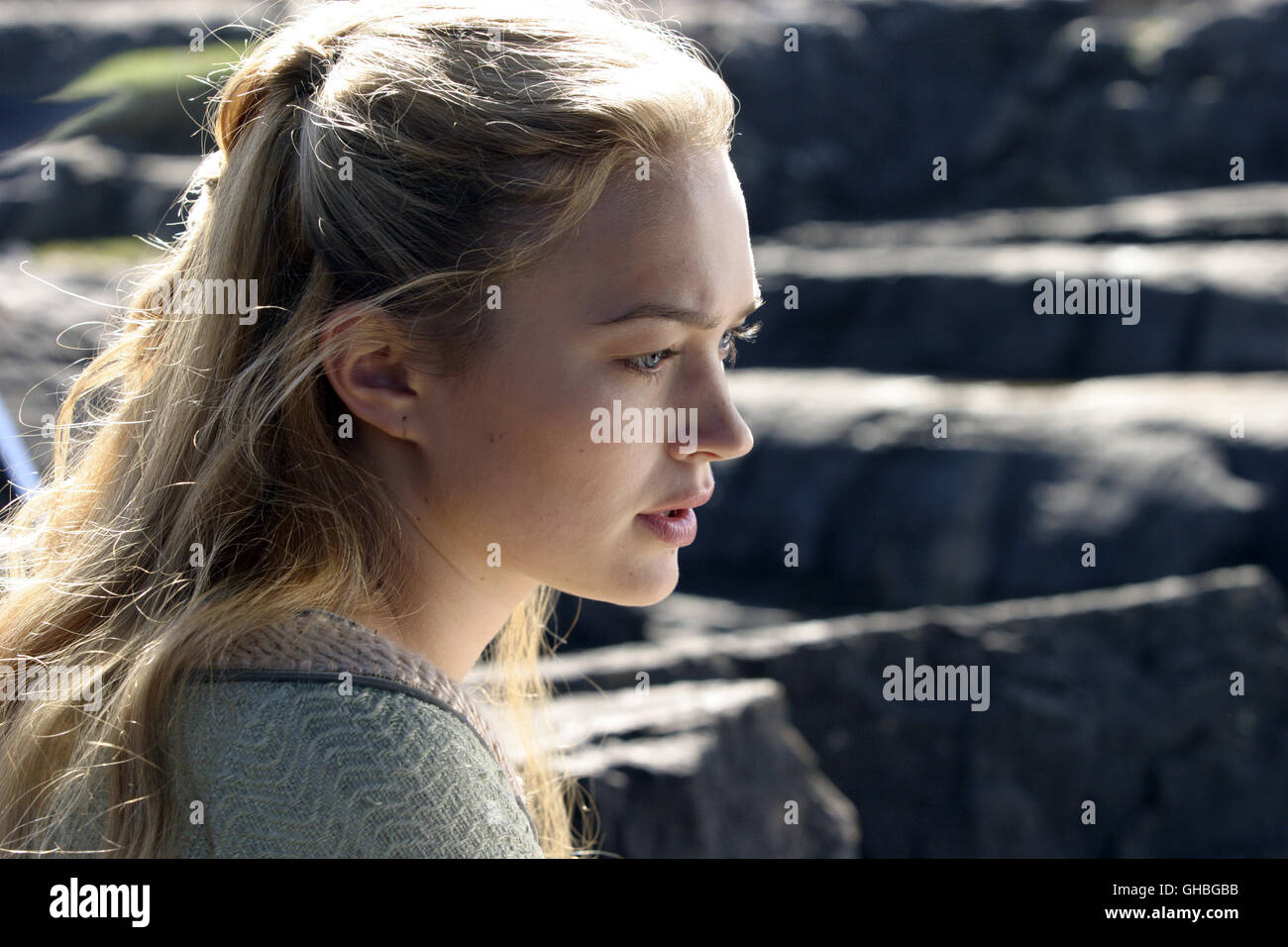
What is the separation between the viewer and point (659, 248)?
4.09 ft

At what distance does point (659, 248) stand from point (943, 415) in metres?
5.51

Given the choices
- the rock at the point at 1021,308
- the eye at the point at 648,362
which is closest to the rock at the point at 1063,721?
the eye at the point at 648,362

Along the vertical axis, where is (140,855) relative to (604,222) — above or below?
below

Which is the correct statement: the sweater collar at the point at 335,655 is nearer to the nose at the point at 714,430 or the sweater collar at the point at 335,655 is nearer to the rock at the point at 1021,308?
the nose at the point at 714,430

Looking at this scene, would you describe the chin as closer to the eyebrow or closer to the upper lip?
the upper lip

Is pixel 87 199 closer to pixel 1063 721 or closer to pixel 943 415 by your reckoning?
pixel 943 415

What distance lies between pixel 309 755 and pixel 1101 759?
367 cm

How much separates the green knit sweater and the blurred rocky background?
31.3 inches

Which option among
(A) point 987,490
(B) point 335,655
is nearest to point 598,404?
(B) point 335,655

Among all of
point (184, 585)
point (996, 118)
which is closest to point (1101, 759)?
point (184, 585)

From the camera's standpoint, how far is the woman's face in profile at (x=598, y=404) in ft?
4.06

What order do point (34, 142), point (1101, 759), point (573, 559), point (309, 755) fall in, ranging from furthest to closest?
point (1101, 759) < point (34, 142) < point (573, 559) < point (309, 755)

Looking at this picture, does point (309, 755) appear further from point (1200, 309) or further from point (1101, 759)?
point (1200, 309)
